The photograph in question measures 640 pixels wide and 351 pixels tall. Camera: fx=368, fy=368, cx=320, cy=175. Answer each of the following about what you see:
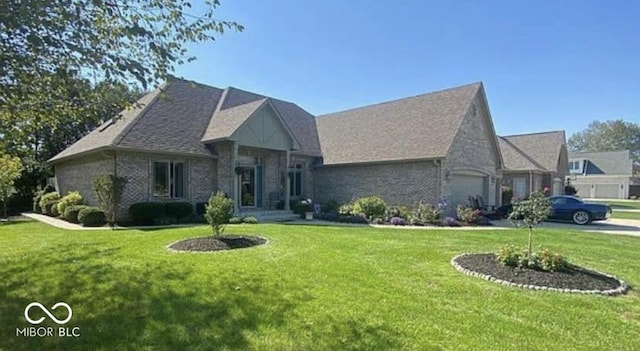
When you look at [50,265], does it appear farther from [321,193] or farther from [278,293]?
[321,193]

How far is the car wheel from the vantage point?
18.7m

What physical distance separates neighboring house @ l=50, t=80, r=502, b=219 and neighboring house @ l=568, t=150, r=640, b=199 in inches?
1470

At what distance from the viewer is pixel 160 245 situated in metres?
9.66

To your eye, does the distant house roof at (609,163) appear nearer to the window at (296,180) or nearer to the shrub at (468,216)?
the shrub at (468,216)

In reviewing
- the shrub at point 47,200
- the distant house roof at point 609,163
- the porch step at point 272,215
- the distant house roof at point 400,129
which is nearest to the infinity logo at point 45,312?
the porch step at point 272,215

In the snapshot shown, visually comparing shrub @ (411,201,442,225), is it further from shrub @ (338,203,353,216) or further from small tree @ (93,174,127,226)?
small tree @ (93,174,127,226)

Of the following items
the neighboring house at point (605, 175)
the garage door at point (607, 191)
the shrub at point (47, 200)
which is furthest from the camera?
the garage door at point (607, 191)

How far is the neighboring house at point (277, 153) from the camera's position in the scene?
16.5 meters

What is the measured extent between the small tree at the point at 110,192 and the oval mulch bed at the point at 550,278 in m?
12.9

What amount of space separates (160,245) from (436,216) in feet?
39.3

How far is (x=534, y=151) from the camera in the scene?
3200 centimetres

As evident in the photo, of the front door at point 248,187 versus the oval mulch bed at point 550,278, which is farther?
the front door at point 248,187

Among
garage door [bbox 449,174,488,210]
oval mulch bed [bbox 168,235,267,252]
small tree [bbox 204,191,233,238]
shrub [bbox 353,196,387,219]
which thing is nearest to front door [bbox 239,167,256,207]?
shrub [bbox 353,196,387,219]

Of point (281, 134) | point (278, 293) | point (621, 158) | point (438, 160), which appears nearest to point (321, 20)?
point (281, 134)
